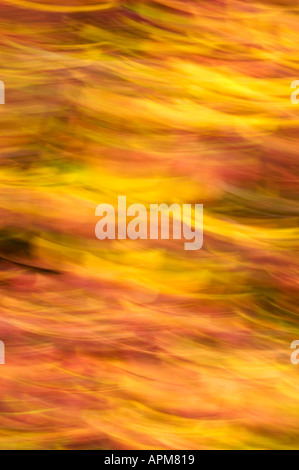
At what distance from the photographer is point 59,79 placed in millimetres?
934

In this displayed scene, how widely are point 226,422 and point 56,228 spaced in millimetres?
495

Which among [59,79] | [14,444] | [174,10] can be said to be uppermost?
[174,10]

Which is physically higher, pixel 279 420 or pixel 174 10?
pixel 174 10

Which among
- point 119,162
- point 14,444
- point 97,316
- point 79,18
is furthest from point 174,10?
point 14,444

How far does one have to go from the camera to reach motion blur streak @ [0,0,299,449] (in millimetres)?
931

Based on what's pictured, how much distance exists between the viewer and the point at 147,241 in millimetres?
936

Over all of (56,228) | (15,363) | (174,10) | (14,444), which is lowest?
(14,444)

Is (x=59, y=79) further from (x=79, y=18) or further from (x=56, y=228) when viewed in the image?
(x=56, y=228)

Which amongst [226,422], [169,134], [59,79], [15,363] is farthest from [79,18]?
[226,422]

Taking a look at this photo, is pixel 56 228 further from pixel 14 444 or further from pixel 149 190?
Result: pixel 14 444

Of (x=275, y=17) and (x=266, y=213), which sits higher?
(x=275, y=17)

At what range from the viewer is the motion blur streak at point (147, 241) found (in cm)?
93

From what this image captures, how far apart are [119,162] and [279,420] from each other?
58cm

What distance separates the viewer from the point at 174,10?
935mm
